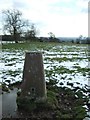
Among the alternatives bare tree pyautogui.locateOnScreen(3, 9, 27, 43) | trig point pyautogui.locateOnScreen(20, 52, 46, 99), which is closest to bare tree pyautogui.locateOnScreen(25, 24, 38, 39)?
bare tree pyautogui.locateOnScreen(3, 9, 27, 43)

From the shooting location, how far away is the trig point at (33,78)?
7234mm

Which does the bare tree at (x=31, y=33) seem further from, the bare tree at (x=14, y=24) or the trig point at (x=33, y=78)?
the trig point at (x=33, y=78)

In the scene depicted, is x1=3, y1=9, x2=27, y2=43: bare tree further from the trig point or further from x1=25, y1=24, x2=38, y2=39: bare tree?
the trig point

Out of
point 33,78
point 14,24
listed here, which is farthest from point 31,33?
point 33,78

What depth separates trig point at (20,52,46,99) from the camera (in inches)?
285

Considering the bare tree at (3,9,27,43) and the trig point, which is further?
the bare tree at (3,9,27,43)

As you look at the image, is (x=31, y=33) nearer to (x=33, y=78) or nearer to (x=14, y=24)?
(x=14, y=24)

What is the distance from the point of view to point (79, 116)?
21.2 ft

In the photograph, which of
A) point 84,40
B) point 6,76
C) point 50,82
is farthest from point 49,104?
point 84,40

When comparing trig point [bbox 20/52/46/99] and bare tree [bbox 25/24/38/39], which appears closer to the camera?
trig point [bbox 20/52/46/99]

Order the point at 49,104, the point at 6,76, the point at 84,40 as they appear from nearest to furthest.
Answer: the point at 49,104
the point at 6,76
the point at 84,40

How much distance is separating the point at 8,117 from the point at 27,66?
1598 millimetres

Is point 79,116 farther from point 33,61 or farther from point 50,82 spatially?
point 50,82

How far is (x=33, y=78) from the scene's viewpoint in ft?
24.0
